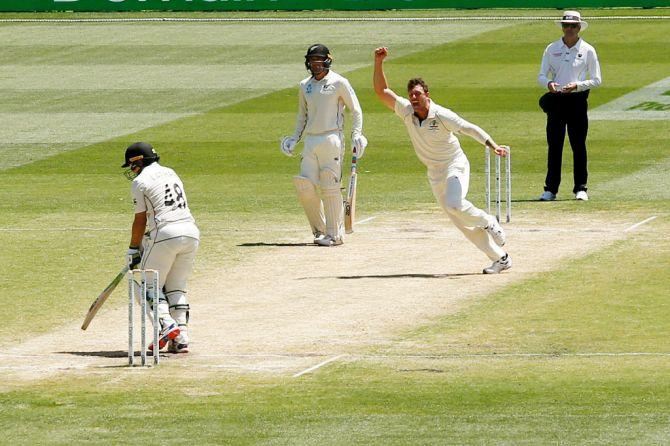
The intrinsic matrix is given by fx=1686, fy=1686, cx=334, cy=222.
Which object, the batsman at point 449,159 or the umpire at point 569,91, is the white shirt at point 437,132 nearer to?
the batsman at point 449,159

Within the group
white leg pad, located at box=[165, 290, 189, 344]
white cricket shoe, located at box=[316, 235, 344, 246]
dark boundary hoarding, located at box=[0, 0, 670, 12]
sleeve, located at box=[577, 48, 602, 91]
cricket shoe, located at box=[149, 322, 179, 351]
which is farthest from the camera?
dark boundary hoarding, located at box=[0, 0, 670, 12]

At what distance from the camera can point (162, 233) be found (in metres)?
12.0

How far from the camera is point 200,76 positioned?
34375 millimetres

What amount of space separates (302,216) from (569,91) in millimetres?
3432

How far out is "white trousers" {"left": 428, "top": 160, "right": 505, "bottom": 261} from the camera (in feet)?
48.7

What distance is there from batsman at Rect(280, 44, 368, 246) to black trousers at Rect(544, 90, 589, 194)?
371 centimetres

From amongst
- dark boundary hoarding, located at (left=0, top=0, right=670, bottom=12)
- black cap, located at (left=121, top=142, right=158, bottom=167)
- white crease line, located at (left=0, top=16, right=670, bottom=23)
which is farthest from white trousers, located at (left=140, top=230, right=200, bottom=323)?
dark boundary hoarding, located at (left=0, top=0, right=670, bottom=12)

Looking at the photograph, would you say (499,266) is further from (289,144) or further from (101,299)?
(101,299)

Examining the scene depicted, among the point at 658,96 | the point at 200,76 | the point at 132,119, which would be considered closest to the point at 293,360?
the point at 132,119

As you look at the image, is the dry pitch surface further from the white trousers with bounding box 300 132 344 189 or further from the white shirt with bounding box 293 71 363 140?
the white shirt with bounding box 293 71 363 140

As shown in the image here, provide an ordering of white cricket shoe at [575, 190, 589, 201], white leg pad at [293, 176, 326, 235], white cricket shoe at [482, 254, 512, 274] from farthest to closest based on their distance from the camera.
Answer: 1. white cricket shoe at [575, 190, 589, 201]
2. white leg pad at [293, 176, 326, 235]
3. white cricket shoe at [482, 254, 512, 274]

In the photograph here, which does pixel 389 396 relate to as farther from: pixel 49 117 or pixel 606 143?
pixel 49 117

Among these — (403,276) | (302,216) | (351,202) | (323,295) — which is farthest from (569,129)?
(323,295)

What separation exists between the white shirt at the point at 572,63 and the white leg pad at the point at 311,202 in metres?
3.83
